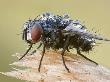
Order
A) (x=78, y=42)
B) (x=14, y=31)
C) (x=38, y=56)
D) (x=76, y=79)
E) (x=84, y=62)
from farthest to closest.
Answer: (x=14, y=31), (x=78, y=42), (x=38, y=56), (x=84, y=62), (x=76, y=79)

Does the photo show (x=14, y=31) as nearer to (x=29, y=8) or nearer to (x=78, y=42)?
(x=29, y=8)

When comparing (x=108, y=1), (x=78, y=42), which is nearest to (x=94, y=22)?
(x=108, y=1)

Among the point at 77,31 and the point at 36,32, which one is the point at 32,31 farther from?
the point at 77,31

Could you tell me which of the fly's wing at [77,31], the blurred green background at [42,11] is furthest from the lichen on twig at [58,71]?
the blurred green background at [42,11]

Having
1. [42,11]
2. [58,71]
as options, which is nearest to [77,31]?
[58,71]

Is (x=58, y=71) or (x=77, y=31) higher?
(x=77, y=31)

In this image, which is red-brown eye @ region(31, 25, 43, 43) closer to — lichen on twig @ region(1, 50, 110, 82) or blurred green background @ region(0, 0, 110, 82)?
lichen on twig @ region(1, 50, 110, 82)

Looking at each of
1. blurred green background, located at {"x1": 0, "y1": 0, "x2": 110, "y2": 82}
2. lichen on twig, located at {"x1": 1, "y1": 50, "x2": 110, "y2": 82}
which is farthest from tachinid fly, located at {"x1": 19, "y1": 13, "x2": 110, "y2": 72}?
blurred green background, located at {"x1": 0, "y1": 0, "x2": 110, "y2": 82}
